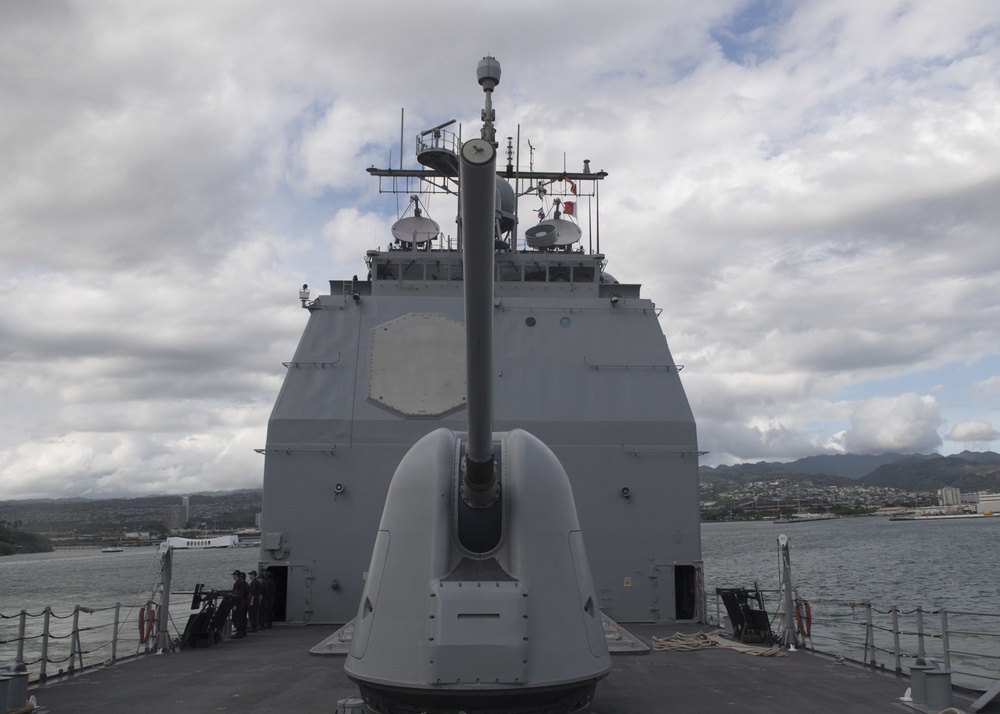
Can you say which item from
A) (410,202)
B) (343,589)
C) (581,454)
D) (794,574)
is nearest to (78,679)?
(343,589)

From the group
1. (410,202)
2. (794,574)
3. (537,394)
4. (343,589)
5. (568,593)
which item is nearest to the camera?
(568,593)

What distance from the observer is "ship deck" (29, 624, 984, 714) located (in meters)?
5.58

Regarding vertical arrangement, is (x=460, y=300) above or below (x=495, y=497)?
above

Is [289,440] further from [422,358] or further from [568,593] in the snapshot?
[568,593]

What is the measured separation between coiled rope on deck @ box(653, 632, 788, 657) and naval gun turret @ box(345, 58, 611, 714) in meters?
3.97

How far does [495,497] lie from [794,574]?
31370 millimetres

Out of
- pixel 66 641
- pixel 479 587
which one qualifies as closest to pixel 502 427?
pixel 479 587

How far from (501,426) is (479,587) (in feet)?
18.4

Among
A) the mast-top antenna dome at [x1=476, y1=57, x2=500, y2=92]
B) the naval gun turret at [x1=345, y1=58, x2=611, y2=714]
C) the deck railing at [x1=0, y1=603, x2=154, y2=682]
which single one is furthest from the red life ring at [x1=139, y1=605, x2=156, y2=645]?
the mast-top antenna dome at [x1=476, y1=57, x2=500, y2=92]

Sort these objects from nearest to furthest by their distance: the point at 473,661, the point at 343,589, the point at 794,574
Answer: the point at 473,661, the point at 343,589, the point at 794,574

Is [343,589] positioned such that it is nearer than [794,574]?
Yes

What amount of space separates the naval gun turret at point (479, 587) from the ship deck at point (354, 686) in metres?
0.79

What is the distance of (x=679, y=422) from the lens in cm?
985

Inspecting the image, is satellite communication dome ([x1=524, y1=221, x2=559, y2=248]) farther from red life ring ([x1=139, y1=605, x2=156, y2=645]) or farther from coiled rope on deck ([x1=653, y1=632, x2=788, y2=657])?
red life ring ([x1=139, y1=605, x2=156, y2=645])
